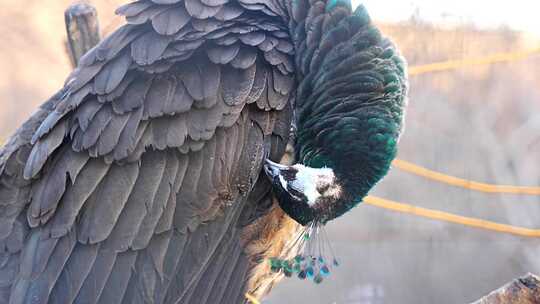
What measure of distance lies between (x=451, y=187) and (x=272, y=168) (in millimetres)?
3691

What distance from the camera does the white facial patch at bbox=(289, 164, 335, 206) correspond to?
1638mm

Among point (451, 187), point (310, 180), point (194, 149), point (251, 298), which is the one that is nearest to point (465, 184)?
point (451, 187)

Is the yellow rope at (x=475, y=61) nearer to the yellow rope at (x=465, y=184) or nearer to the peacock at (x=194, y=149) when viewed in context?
the yellow rope at (x=465, y=184)

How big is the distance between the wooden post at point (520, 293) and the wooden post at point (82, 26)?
1.63 m

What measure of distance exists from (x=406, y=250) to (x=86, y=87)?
12.8ft

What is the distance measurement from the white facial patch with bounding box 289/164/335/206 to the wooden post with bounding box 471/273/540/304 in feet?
1.75

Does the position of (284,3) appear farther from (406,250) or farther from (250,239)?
(406,250)

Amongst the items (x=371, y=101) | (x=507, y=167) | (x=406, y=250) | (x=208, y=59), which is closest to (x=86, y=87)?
(x=208, y=59)

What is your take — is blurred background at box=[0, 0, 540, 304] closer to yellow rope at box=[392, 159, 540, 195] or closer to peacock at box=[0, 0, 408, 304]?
yellow rope at box=[392, 159, 540, 195]

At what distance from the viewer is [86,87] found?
1.57 metres

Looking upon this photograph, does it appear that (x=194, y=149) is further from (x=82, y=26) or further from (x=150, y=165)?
(x=82, y=26)

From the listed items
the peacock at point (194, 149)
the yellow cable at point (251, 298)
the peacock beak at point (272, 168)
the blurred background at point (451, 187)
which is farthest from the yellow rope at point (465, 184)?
the peacock beak at point (272, 168)

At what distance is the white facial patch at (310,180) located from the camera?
164 centimetres

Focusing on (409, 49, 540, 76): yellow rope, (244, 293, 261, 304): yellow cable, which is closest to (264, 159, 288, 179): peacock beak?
(244, 293, 261, 304): yellow cable
